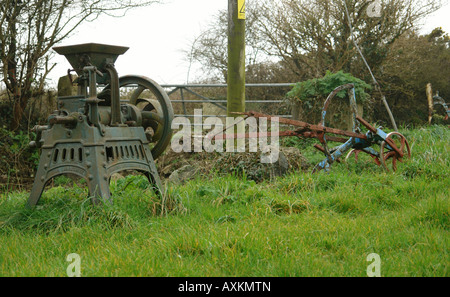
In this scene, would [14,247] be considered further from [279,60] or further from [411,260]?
[279,60]

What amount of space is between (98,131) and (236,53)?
3.17 metres

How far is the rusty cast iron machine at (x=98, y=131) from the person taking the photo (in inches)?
150

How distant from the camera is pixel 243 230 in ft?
10.9

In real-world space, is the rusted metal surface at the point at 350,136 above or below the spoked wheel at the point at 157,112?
below

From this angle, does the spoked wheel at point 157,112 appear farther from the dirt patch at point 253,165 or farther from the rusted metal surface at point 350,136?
the dirt patch at point 253,165

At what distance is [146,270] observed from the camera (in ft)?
8.62

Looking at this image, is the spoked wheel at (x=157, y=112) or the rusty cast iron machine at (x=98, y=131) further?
the spoked wheel at (x=157, y=112)

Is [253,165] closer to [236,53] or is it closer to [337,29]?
[236,53]

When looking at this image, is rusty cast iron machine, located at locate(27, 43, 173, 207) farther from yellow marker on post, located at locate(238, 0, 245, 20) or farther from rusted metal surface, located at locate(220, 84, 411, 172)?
yellow marker on post, located at locate(238, 0, 245, 20)

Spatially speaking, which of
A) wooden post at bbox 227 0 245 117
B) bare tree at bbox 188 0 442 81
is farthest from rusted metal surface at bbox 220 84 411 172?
bare tree at bbox 188 0 442 81

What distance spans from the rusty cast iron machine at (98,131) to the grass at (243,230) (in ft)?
0.97

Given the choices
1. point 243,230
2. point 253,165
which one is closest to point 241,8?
point 253,165

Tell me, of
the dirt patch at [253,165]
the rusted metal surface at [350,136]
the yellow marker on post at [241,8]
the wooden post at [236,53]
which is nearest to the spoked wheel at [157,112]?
the rusted metal surface at [350,136]
